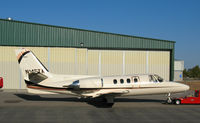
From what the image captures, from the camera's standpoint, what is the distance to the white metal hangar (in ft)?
80.9

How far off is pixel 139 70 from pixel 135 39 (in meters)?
4.32

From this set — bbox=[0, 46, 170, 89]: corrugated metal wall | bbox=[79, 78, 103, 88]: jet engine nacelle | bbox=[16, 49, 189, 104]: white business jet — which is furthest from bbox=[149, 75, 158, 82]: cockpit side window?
bbox=[0, 46, 170, 89]: corrugated metal wall

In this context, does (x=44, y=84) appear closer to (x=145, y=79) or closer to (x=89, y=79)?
(x=89, y=79)

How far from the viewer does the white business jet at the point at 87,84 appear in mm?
15180

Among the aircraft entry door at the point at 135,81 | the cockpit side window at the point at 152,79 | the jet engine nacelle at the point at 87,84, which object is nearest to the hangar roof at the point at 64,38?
the cockpit side window at the point at 152,79

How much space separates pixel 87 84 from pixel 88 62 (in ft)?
36.7

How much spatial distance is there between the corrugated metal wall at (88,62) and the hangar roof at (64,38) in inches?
33.3

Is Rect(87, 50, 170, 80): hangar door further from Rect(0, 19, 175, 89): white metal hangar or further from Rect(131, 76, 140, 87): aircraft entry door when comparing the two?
Rect(131, 76, 140, 87): aircraft entry door

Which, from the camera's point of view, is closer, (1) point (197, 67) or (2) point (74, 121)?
(2) point (74, 121)

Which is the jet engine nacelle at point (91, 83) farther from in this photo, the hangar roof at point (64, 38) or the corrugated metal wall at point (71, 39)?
the hangar roof at point (64, 38)

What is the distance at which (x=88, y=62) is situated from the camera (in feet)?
85.7

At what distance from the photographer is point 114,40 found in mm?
25547

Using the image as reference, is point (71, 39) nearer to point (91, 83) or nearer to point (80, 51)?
point (80, 51)

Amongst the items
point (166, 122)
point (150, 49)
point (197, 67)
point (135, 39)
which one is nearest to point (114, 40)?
point (135, 39)
